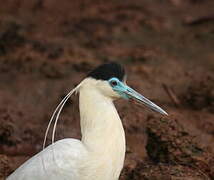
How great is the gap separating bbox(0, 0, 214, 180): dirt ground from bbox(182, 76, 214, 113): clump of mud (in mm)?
13

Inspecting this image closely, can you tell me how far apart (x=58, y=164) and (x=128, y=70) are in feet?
17.3

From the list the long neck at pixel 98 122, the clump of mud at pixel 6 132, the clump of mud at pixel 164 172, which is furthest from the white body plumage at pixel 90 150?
the clump of mud at pixel 6 132

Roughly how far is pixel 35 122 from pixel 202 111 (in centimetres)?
206

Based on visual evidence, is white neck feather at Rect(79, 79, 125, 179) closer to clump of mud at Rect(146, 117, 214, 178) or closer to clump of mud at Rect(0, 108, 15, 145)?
clump of mud at Rect(146, 117, 214, 178)

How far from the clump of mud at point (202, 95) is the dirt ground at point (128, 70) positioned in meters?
0.01

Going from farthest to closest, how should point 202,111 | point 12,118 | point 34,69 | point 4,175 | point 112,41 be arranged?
point 112,41 < point 34,69 < point 202,111 < point 12,118 < point 4,175

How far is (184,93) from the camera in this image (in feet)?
30.5

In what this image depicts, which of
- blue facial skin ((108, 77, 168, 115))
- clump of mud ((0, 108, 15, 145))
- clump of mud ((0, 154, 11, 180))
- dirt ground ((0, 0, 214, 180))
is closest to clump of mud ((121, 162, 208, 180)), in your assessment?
dirt ground ((0, 0, 214, 180))

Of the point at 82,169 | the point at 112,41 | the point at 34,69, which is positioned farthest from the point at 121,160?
the point at 112,41

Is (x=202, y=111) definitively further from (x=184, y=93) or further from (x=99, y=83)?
(x=99, y=83)

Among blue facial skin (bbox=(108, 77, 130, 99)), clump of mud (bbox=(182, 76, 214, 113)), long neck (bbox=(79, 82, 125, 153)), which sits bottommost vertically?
clump of mud (bbox=(182, 76, 214, 113))

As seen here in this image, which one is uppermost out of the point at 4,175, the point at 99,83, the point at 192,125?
the point at 99,83

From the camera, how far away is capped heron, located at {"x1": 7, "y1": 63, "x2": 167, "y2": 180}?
532 centimetres

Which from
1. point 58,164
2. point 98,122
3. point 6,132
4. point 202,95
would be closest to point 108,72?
point 98,122
